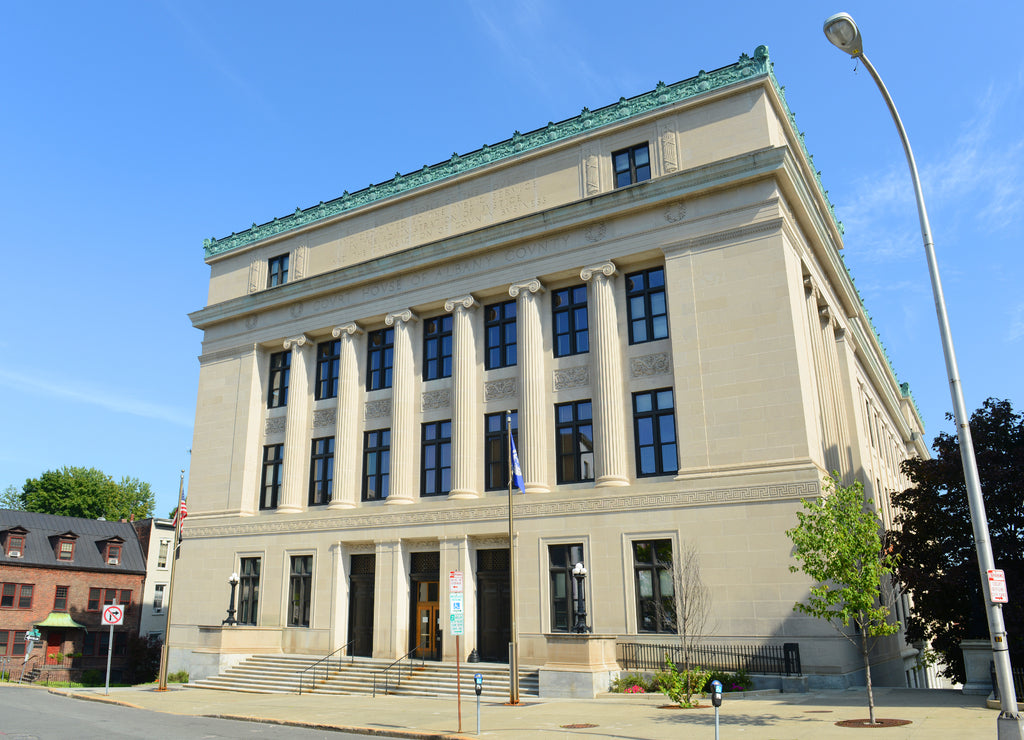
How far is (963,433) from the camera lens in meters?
13.8

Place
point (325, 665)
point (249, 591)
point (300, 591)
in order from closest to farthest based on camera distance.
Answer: point (325, 665) < point (300, 591) < point (249, 591)

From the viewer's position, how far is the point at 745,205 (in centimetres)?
2852

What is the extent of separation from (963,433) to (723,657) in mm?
13952

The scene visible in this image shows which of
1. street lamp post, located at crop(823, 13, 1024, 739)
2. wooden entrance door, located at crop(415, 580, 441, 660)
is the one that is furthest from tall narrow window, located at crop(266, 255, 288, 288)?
street lamp post, located at crop(823, 13, 1024, 739)

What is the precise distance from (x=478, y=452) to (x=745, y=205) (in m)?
14.3

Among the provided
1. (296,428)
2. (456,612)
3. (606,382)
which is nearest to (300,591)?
(296,428)

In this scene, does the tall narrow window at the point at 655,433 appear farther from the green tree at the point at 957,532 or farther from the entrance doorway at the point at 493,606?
the green tree at the point at 957,532

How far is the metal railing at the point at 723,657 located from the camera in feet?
78.8

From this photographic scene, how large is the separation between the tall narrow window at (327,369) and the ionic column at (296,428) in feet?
1.64

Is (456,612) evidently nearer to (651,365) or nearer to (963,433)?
→ (963,433)

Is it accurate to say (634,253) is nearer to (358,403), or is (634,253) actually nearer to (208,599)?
(358,403)

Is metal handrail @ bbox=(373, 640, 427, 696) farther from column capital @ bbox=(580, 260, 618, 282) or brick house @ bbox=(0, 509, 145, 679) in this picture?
brick house @ bbox=(0, 509, 145, 679)

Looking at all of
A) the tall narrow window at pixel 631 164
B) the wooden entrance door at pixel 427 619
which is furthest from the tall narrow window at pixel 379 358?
the tall narrow window at pixel 631 164

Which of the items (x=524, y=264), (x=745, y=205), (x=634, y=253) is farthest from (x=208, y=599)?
(x=745, y=205)
